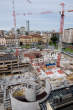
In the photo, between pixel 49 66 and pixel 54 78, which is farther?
pixel 49 66

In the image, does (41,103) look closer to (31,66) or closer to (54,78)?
(54,78)

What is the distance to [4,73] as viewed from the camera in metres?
13.6

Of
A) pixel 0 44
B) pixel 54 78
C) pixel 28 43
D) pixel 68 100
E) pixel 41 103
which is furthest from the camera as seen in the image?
pixel 28 43

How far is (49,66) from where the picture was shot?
1566 centimetres

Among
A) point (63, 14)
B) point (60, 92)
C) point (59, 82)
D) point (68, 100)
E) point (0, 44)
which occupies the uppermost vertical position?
point (63, 14)

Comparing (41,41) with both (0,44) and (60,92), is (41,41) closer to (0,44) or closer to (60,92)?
(0,44)

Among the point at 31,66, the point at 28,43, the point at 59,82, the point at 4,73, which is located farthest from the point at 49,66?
the point at 28,43

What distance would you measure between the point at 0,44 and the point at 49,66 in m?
21.5

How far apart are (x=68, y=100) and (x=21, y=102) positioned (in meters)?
3.40

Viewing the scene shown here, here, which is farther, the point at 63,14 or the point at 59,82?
the point at 63,14

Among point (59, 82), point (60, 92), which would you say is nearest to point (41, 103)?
point (60, 92)

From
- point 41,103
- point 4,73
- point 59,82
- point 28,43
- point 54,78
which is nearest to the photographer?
point 41,103

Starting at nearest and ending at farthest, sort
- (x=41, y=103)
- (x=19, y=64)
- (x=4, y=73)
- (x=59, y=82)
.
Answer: (x=41, y=103) → (x=59, y=82) → (x=4, y=73) → (x=19, y=64)

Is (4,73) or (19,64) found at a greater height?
(19,64)
